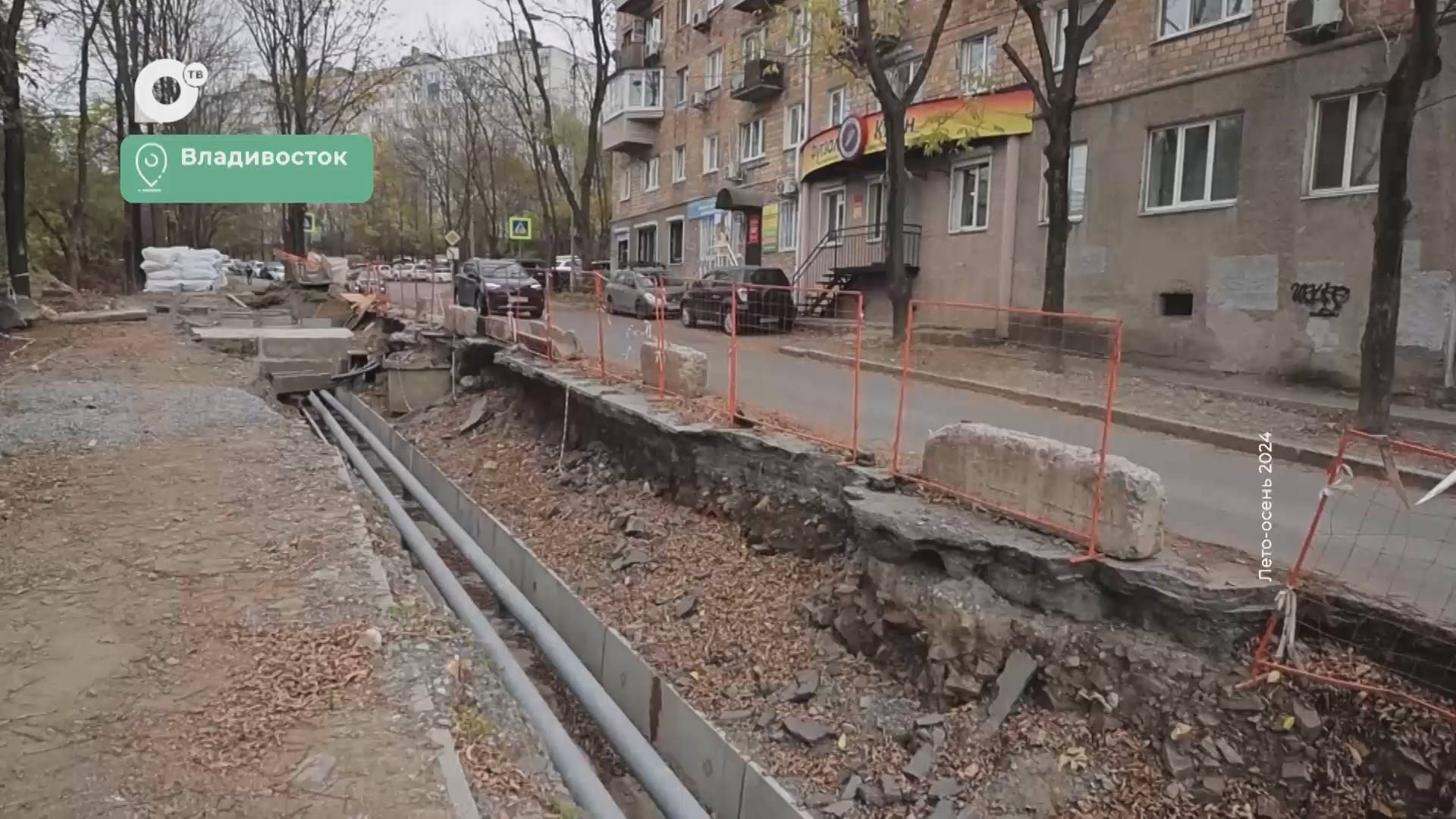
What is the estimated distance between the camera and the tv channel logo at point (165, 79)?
28.2m

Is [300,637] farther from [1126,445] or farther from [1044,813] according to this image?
[1126,445]

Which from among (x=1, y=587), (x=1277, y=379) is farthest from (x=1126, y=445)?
(x=1, y=587)

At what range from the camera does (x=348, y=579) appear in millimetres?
5223

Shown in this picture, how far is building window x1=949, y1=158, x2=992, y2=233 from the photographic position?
18859 mm

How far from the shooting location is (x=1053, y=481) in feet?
17.4

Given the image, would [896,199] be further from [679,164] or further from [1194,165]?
[679,164]

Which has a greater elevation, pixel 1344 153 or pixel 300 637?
pixel 1344 153

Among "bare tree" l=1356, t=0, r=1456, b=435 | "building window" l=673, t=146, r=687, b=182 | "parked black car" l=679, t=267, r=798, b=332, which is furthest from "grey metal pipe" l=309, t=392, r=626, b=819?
"building window" l=673, t=146, r=687, b=182

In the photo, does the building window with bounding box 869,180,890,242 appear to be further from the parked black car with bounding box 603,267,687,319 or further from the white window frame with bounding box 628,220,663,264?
the white window frame with bounding box 628,220,663,264

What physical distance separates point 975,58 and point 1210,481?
Answer: 1468 cm

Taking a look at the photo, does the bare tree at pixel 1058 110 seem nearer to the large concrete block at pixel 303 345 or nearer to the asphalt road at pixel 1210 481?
the asphalt road at pixel 1210 481

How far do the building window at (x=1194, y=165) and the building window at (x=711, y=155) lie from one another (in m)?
17.9

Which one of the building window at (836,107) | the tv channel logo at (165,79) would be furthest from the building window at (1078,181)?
the tv channel logo at (165,79)

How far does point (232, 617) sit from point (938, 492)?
419 centimetres
